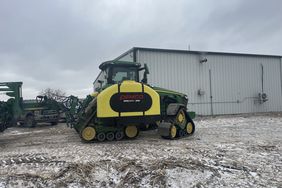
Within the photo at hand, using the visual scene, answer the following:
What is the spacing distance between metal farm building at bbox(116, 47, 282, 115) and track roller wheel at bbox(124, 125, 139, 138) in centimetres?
1065

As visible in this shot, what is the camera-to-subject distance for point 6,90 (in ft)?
41.3

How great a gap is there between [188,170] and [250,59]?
20619 millimetres

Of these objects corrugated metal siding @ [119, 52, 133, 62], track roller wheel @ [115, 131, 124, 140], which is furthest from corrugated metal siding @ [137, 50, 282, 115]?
track roller wheel @ [115, 131, 124, 140]

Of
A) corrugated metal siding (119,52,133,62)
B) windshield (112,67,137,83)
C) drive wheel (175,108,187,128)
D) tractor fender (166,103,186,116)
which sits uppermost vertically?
corrugated metal siding (119,52,133,62)

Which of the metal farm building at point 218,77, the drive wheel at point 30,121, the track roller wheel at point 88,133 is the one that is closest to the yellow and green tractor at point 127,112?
the track roller wheel at point 88,133

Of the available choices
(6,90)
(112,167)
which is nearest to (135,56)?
(6,90)

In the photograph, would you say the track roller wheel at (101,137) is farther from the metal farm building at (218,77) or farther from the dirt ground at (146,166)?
the metal farm building at (218,77)

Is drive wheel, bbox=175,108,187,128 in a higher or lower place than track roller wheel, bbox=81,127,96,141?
higher

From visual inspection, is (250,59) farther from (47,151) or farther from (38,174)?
(38,174)

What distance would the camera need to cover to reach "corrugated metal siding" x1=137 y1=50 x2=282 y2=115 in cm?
2150

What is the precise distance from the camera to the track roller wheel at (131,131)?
999 cm

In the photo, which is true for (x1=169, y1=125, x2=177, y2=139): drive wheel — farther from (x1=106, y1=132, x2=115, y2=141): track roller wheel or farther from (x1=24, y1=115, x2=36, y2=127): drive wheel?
(x1=24, y1=115, x2=36, y2=127): drive wheel

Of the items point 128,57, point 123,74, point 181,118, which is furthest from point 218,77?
point 123,74

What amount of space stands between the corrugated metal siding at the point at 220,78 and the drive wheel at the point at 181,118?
32.7ft
